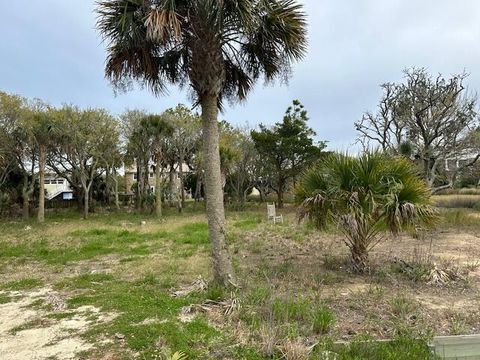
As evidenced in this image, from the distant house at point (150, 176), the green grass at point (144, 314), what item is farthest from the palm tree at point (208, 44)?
the distant house at point (150, 176)

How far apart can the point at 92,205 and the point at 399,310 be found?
31.3 m

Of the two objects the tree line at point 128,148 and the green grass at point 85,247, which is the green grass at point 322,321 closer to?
the green grass at point 85,247

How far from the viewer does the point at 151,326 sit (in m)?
4.63

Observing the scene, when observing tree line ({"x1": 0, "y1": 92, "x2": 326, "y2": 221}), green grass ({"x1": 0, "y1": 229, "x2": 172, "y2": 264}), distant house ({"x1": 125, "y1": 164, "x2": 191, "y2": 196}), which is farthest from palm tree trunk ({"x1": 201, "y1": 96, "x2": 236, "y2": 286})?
distant house ({"x1": 125, "y1": 164, "x2": 191, "y2": 196})

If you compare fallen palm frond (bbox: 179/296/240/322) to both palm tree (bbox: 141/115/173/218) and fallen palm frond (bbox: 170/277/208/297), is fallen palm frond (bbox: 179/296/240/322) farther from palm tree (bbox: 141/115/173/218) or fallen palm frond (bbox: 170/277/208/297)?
palm tree (bbox: 141/115/173/218)

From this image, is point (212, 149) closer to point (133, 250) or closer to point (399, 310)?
point (399, 310)

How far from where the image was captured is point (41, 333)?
4680 millimetres

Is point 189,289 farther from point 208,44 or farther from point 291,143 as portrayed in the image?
point 291,143

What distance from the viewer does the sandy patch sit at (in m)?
4.10

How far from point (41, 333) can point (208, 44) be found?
467 cm

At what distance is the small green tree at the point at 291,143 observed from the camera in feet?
95.9

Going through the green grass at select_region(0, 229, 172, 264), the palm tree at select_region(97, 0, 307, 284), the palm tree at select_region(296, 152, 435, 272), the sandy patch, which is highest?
the palm tree at select_region(97, 0, 307, 284)

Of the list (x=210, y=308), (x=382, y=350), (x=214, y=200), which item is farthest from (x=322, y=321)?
(x=214, y=200)

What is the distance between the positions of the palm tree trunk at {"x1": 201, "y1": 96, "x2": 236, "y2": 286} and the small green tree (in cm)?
2285
